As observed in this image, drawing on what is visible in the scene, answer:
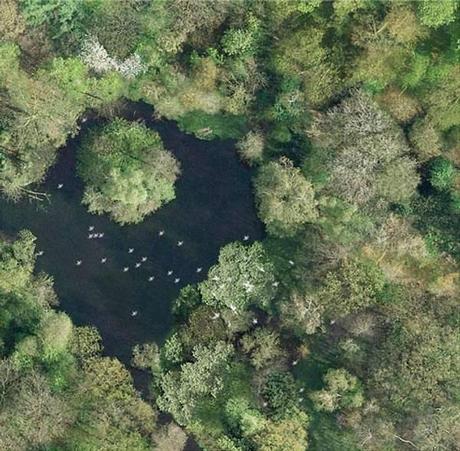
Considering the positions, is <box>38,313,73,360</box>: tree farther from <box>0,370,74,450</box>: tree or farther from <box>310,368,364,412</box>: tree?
<box>310,368,364,412</box>: tree

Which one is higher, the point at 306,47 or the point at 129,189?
the point at 306,47

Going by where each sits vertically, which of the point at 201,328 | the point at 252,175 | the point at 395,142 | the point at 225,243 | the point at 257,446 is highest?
the point at 395,142

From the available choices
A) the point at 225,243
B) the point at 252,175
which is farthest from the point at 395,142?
the point at 225,243

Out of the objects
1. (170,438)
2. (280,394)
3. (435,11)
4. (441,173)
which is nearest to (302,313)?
(280,394)

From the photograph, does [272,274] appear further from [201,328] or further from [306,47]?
[306,47]

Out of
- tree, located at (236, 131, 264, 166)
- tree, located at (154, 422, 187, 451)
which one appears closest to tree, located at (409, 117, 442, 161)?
tree, located at (236, 131, 264, 166)
